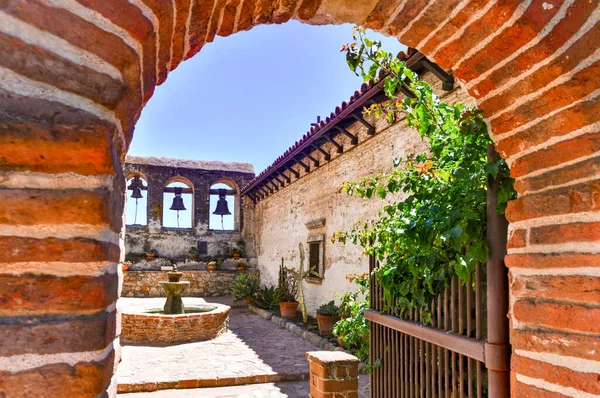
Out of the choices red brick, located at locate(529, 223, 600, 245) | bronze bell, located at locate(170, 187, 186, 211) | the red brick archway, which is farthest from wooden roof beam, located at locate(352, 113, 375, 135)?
bronze bell, located at locate(170, 187, 186, 211)

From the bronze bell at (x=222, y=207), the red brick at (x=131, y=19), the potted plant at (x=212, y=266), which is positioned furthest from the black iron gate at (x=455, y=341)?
the bronze bell at (x=222, y=207)

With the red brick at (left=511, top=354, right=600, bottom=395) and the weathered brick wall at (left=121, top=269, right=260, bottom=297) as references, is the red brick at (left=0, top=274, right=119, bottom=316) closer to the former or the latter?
the red brick at (left=511, top=354, right=600, bottom=395)

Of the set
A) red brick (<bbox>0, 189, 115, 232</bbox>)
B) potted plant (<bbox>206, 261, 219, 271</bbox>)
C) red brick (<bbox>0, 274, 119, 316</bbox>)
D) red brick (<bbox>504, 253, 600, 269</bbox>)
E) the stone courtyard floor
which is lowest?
the stone courtyard floor

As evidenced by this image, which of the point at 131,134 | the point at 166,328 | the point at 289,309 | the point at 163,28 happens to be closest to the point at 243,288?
the point at 289,309

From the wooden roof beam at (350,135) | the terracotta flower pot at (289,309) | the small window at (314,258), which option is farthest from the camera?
the terracotta flower pot at (289,309)

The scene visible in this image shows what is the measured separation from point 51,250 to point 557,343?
5.05ft

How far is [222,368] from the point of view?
632cm

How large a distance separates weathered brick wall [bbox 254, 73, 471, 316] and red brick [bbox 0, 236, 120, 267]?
17.0 feet

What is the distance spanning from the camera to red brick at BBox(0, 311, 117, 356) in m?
0.82

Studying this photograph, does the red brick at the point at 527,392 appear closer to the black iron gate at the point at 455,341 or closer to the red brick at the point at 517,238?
the black iron gate at the point at 455,341

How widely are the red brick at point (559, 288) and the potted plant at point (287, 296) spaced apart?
368 inches

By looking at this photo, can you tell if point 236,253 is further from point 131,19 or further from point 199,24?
point 131,19

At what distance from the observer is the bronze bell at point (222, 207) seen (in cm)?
1560

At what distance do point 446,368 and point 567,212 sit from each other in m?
1.21
